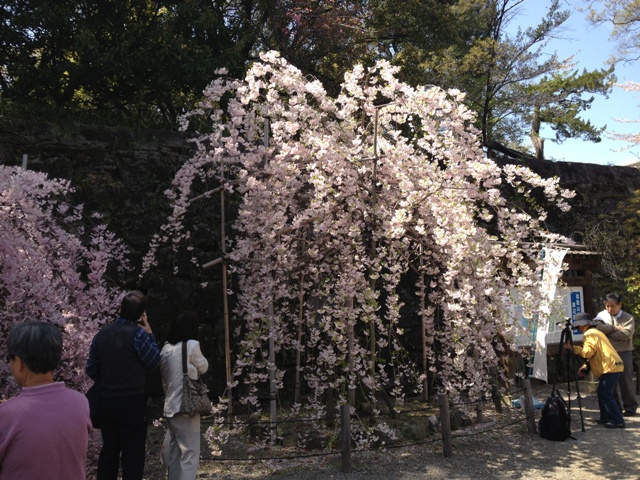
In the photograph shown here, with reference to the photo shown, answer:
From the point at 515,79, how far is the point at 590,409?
410 inches

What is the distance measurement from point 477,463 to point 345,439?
139 cm

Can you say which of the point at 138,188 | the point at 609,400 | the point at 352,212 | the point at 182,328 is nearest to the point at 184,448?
the point at 182,328

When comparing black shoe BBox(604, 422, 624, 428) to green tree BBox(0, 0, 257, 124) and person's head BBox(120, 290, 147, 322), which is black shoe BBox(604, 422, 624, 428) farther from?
green tree BBox(0, 0, 257, 124)

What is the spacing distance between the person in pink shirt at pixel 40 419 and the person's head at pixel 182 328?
2.09 meters

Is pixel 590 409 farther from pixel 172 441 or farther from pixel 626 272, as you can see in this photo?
pixel 172 441

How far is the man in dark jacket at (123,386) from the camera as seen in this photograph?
3941 mm

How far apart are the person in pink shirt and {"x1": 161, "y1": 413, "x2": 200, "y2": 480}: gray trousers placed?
2.15 meters

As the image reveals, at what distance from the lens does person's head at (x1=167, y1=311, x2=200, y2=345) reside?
431 centimetres

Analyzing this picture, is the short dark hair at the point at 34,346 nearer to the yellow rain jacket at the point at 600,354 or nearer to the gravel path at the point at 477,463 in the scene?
the gravel path at the point at 477,463

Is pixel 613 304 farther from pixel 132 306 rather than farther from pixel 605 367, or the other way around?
Result: pixel 132 306

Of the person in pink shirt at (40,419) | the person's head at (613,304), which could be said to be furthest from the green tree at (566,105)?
the person in pink shirt at (40,419)

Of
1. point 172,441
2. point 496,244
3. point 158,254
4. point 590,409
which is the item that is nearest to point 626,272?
point 590,409

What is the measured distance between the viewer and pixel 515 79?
15578 mm

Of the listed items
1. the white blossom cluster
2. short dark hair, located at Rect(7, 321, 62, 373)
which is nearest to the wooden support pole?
the white blossom cluster
